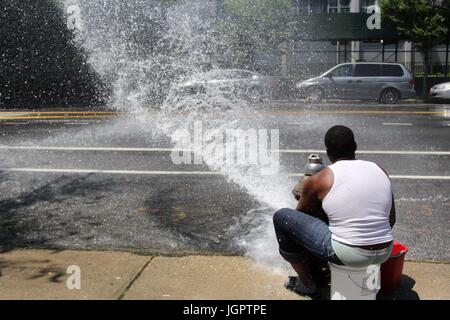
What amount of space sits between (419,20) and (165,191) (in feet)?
71.3

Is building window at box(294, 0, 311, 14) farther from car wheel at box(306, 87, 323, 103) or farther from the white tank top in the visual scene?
the white tank top

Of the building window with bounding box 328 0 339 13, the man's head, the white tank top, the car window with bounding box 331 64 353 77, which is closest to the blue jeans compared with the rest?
the white tank top

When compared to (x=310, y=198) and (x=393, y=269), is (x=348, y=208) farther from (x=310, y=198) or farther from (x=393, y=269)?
(x=393, y=269)

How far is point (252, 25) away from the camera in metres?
27.5

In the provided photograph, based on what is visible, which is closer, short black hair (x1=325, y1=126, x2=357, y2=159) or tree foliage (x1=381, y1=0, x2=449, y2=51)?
short black hair (x1=325, y1=126, x2=357, y2=159)

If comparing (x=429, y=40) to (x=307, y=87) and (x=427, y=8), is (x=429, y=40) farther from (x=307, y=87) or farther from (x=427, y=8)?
(x=307, y=87)

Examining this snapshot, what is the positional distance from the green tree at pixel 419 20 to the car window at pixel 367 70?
4108 millimetres

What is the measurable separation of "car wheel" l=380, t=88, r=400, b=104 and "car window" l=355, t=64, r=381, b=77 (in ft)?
2.75

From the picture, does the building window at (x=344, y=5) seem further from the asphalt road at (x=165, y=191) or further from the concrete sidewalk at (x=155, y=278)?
the concrete sidewalk at (x=155, y=278)

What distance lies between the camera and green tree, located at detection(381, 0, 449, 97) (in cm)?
2392

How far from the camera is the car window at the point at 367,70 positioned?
21781 millimetres

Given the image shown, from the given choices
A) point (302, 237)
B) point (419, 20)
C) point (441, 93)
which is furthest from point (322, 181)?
point (419, 20)

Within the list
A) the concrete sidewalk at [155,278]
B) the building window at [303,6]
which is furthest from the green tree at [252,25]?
the concrete sidewalk at [155,278]

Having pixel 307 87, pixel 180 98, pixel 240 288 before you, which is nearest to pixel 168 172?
pixel 240 288
